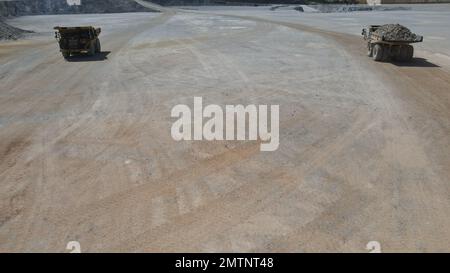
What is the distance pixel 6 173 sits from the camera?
8.78m

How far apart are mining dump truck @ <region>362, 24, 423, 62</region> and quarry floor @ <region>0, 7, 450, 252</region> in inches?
61.2

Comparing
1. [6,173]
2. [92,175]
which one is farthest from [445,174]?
[6,173]

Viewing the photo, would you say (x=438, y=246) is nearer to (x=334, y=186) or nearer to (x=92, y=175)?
(x=334, y=186)

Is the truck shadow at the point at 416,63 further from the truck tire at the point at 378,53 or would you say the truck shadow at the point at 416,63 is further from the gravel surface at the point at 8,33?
the gravel surface at the point at 8,33

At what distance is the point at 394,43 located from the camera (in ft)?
62.6

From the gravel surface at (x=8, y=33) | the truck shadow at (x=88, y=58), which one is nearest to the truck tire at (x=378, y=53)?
the truck shadow at (x=88, y=58)

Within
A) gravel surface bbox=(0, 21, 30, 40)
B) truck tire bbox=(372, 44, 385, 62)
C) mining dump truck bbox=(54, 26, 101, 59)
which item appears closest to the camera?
truck tire bbox=(372, 44, 385, 62)

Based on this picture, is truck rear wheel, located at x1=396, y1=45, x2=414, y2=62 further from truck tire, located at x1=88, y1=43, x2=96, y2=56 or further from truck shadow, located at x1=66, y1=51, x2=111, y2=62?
truck tire, located at x1=88, y1=43, x2=96, y2=56

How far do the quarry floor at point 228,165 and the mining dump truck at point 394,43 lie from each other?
1554 mm

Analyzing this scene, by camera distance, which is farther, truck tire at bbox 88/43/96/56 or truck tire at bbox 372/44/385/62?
truck tire at bbox 88/43/96/56

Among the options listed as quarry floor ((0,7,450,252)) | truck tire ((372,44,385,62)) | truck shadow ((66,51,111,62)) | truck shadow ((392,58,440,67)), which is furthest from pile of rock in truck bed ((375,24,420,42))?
truck shadow ((66,51,111,62))

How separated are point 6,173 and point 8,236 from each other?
2.73m

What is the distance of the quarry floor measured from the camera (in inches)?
256
